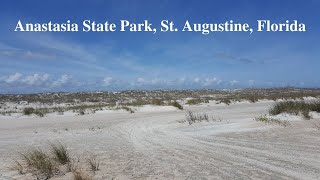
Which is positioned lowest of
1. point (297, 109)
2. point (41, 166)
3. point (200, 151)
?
point (200, 151)

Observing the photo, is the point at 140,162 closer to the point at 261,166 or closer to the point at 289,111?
the point at 261,166

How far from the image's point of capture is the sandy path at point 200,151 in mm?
8023

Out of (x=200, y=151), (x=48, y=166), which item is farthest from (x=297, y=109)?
(x=48, y=166)

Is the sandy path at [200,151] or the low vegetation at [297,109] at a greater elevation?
the low vegetation at [297,109]

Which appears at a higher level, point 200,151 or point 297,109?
point 297,109

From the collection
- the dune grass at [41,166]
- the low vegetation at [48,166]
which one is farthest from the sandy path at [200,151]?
the dune grass at [41,166]

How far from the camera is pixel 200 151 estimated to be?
414 inches

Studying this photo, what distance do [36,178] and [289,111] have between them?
12.6 meters

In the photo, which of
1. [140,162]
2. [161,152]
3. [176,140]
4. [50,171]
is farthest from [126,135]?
[50,171]

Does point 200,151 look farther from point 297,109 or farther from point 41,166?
point 297,109

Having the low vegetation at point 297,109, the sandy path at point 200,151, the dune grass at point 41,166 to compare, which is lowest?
Result: the sandy path at point 200,151

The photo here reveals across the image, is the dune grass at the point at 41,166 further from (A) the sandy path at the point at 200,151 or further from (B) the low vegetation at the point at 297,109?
(B) the low vegetation at the point at 297,109

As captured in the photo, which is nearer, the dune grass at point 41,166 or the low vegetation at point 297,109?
the dune grass at point 41,166

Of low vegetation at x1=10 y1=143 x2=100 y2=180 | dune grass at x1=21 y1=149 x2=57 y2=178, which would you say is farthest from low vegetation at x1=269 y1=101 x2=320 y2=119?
dune grass at x1=21 y1=149 x2=57 y2=178
